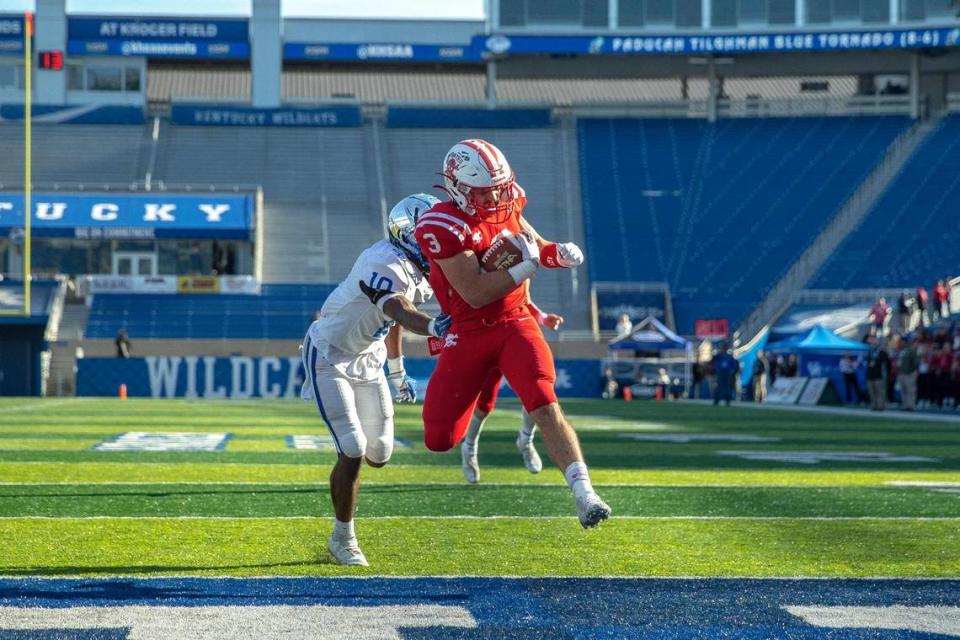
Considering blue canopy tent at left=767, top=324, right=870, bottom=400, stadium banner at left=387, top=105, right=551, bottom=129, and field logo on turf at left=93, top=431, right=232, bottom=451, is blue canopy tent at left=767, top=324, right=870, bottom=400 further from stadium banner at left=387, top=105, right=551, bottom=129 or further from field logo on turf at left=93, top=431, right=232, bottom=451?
field logo on turf at left=93, top=431, right=232, bottom=451

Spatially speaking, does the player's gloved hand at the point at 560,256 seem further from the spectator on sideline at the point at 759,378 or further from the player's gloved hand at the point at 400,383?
the spectator on sideline at the point at 759,378

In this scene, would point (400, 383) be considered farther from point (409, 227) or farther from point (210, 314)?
point (210, 314)

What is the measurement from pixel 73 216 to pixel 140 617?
37.2m

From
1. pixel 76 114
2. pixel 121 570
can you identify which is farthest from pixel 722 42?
pixel 121 570

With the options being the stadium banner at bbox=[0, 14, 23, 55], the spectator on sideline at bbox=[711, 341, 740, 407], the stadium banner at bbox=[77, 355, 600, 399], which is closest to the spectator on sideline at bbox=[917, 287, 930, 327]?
the spectator on sideline at bbox=[711, 341, 740, 407]

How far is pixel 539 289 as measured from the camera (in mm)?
39969

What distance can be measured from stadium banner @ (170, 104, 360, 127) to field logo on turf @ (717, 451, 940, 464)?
110 ft

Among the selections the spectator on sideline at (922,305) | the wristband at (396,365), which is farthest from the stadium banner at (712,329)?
the wristband at (396,365)

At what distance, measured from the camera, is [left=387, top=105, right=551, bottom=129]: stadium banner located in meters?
45.3

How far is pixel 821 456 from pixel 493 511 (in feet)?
19.0

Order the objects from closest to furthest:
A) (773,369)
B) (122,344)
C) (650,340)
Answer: (773,369)
(650,340)
(122,344)

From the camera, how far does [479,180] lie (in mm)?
6023

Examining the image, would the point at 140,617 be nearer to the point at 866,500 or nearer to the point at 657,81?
the point at 866,500

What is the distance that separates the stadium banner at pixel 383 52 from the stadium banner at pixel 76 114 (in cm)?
531
